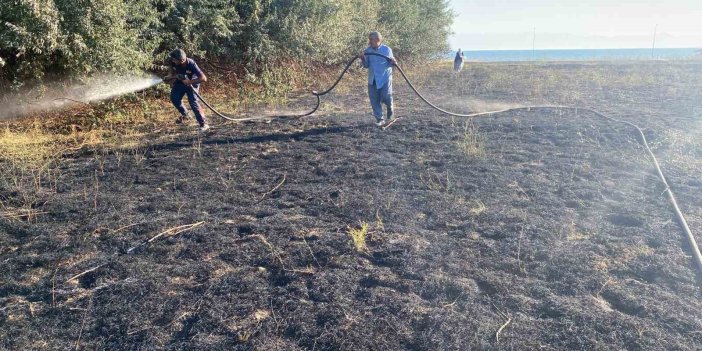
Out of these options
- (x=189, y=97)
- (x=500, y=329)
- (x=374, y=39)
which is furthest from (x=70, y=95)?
(x=500, y=329)

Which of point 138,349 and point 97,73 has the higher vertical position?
point 97,73

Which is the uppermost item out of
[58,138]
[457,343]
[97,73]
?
[97,73]

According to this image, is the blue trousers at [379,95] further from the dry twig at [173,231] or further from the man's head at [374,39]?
the dry twig at [173,231]

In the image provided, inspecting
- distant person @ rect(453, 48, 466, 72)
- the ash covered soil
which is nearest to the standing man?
the ash covered soil

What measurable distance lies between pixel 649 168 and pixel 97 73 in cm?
799

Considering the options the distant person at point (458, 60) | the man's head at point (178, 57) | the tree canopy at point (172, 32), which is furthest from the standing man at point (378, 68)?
the distant person at point (458, 60)

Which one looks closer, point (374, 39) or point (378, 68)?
point (374, 39)

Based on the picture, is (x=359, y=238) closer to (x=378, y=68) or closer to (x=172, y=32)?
(x=378, y=68)

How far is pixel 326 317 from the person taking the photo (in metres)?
2.53

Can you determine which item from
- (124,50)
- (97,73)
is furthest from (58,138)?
(124,50)

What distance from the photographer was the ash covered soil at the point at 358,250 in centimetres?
244

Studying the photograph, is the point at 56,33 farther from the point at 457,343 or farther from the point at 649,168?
the point at 649,168

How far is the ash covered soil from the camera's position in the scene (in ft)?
8.00

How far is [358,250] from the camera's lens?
330 cm
